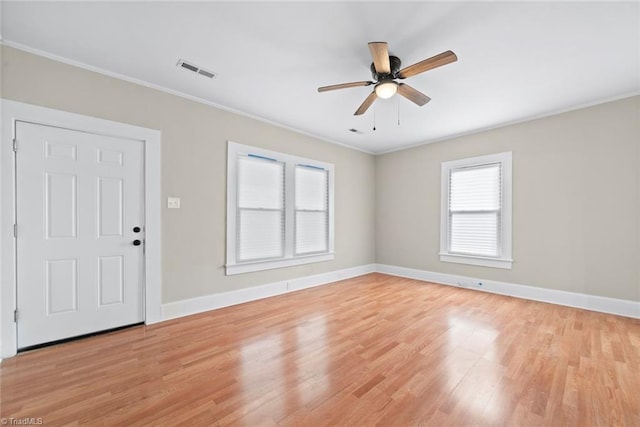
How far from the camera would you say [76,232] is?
266 centimetres

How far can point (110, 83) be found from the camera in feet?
9.34

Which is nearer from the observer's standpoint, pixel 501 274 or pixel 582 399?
pixel 582 399

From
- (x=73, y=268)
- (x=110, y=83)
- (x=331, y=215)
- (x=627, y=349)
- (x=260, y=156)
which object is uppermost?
(x=110, y=83)

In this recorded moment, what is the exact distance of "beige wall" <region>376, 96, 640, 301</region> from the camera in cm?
331

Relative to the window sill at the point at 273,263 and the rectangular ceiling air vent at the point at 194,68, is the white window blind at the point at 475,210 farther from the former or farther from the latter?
the rectangular ceiling air vent at the point at 194,68

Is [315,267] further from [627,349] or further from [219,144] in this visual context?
[627,349]

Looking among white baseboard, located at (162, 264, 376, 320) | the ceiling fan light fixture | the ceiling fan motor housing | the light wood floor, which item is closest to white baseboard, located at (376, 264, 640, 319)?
the light wood floor

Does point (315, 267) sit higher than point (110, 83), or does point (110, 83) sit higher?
point (110, 83)

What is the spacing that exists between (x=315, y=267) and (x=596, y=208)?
418 centimetres

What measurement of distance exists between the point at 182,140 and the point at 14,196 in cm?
161

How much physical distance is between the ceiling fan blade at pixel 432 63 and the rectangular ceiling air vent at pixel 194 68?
2.01 metres

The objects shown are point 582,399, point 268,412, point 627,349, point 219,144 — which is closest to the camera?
point 268,412

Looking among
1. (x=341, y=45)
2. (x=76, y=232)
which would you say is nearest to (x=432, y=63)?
(x=341, y=45)

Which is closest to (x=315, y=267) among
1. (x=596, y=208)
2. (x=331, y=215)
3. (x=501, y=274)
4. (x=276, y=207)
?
(x=331, y=215)
